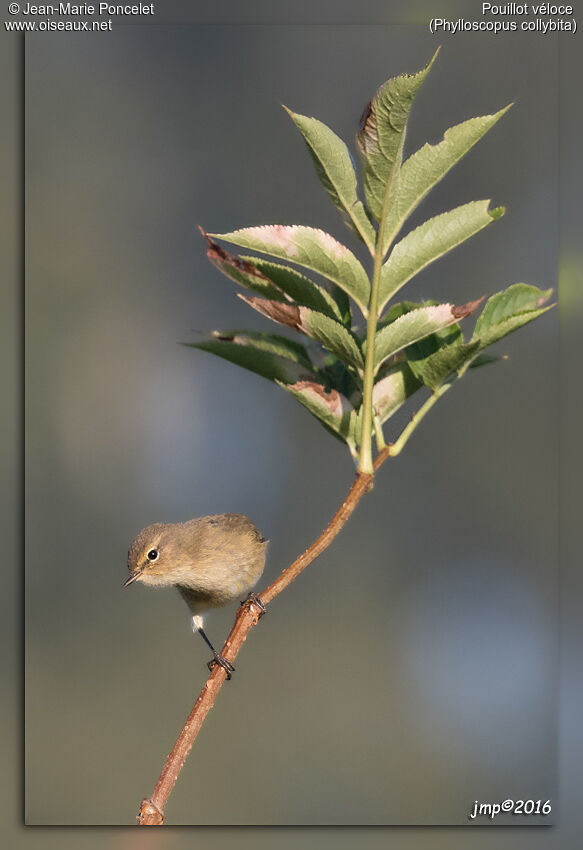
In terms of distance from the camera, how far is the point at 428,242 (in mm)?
789

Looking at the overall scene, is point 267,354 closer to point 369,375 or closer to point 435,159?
point 369,375

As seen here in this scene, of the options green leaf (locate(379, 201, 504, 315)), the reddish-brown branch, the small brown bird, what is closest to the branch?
the reddish-brown branch

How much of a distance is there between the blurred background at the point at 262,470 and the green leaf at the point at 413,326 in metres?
0.79

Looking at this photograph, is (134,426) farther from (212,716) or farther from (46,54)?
(46,54)

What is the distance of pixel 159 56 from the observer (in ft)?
5.20

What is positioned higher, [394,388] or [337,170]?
[337,170]

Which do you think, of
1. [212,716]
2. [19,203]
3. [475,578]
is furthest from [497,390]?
[19,203]

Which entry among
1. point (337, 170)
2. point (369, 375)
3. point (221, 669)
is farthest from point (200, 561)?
point (337, 170)

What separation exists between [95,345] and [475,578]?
784mm

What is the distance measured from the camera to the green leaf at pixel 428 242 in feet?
2.56

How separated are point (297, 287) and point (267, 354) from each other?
111 millimetres

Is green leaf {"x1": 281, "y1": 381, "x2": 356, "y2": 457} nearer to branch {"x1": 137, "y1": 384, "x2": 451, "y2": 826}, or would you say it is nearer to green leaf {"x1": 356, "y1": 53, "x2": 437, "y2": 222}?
branch {"x1": 137, "y1": 384, "x2": 451, "y2": 826}

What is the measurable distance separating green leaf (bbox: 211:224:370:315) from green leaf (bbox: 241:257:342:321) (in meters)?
0.01

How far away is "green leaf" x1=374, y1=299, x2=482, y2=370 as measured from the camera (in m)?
0.78
